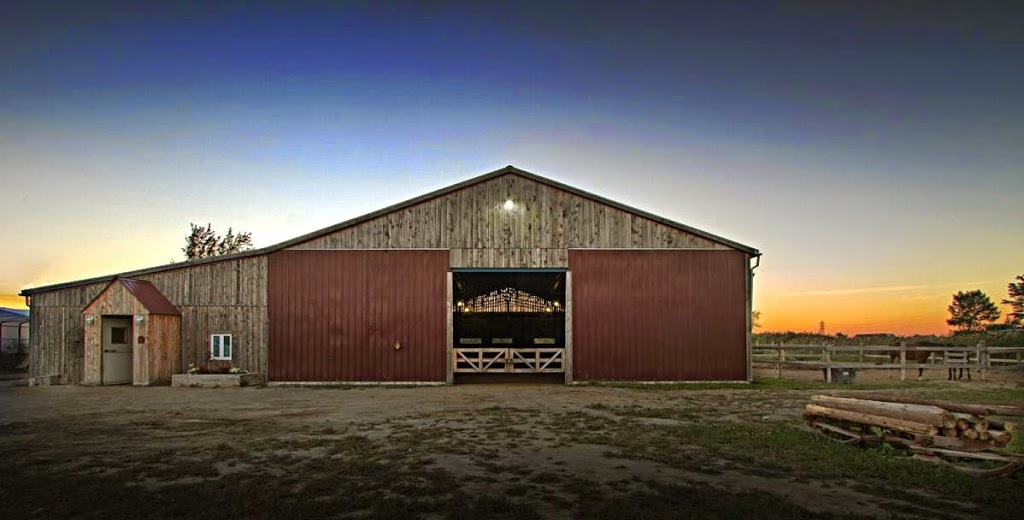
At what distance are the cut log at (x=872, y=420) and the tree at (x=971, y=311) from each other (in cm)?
8372

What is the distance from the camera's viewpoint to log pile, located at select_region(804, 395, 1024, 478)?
9.27 meters

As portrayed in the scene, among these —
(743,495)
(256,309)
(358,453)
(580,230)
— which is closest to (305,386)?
(256,309)

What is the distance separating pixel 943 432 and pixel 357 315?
16581mm

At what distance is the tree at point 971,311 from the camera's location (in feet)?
269

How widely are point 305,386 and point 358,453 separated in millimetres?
12299

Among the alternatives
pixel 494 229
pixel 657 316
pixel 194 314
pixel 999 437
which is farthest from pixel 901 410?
pixel 194 314

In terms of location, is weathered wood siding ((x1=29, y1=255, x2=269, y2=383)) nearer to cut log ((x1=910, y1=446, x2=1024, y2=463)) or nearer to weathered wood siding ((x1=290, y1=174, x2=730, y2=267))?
weathered wood siding ((x1=290, y1=174, x2=730, y2=267))

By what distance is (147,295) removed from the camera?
21.5m

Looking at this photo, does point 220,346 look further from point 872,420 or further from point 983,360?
point 983,360

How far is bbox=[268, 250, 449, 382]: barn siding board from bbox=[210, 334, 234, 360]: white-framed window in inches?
55.6

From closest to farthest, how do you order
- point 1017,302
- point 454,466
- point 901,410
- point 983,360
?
point 454,466, point 901,410, point 983,360, point 1017,302

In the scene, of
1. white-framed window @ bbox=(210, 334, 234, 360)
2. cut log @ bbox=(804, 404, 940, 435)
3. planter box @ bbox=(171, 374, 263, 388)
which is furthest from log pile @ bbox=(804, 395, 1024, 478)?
white-framed window @ bbox=(210, 334, 234, 360)

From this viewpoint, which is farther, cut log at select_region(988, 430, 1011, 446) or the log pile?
cut log at select_region(988, 430, 1011, 446)

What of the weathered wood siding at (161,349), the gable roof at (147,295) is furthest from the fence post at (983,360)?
the gable roof at (147,295)
